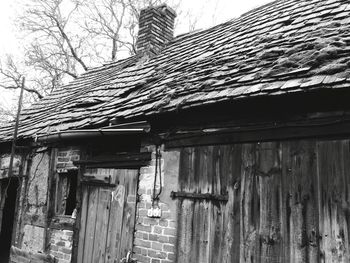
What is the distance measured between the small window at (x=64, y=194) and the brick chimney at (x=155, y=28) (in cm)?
385

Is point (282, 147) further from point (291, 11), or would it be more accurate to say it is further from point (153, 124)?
point (291, 11)

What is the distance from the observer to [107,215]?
5.21 m

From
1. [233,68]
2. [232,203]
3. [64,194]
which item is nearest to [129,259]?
[232,203]

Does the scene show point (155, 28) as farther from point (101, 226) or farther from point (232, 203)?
point (232, 203)

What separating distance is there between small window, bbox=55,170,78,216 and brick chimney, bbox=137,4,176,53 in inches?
152

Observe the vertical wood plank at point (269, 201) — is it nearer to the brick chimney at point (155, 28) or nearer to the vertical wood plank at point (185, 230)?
the vertical wood plank at point (185, 230)

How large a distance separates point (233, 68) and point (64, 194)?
4188 millimetres

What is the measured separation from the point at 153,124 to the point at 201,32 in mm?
3979

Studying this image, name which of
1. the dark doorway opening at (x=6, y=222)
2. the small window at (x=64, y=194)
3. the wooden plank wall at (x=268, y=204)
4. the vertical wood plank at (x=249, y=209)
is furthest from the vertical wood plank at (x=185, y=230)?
the dark doorway opening at (x=6, y=222)

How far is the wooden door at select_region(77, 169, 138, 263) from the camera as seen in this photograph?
16.2 feet

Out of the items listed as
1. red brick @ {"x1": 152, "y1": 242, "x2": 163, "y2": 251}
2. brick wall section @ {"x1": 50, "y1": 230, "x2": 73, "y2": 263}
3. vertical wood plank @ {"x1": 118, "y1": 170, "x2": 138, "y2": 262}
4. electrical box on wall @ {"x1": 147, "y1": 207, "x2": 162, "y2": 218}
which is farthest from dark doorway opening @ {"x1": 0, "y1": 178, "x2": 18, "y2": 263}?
red brick @ {"x1": 152, "y1": 242, "x2": 163, "y2": 251}

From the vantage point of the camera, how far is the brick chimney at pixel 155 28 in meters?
8.69

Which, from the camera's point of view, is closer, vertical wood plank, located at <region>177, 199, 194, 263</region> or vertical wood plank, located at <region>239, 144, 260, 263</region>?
vertical wood plank, located at <region>239, 144, 260, 263</region>

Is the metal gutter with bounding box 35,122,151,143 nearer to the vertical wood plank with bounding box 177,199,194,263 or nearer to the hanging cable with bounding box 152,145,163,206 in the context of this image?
the hanging cable with bounding box 152,145,163,206
